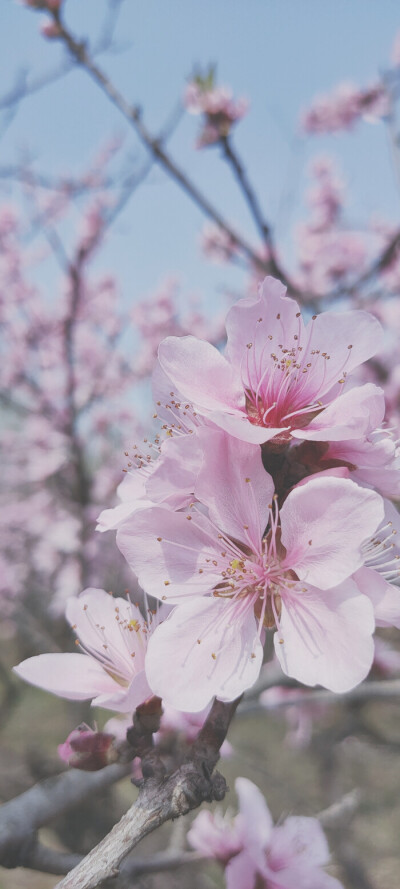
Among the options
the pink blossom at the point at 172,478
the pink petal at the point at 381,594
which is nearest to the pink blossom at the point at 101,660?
the pink blossom at the point at 172,478

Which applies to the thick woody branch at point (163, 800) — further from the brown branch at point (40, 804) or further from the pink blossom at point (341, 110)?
the pink blossom at point (341, 110)

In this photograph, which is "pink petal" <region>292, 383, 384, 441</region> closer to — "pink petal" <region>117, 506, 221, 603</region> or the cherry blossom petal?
"pink petal" <region>117, 506, 221, 603</region>

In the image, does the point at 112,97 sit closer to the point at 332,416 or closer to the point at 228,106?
the point at 228,106

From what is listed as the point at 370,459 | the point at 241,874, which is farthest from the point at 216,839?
the point at 370,459

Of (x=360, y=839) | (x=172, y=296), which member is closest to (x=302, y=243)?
(x=172, y=296)

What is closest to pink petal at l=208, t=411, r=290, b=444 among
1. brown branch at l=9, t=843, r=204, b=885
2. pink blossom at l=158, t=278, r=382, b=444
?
pink blossom at l=158, t=278, r=382, b=444

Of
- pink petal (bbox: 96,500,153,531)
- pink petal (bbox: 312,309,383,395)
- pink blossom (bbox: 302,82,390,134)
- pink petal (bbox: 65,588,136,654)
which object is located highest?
pink petal (bbox: 96,500,153,531)

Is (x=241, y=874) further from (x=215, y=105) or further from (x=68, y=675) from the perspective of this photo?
(x=215, y=105)
